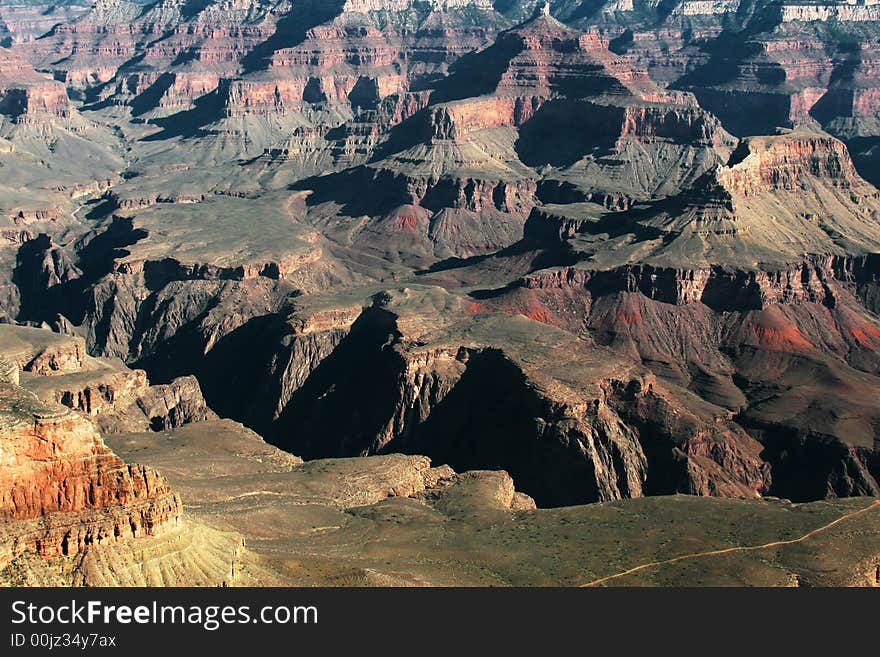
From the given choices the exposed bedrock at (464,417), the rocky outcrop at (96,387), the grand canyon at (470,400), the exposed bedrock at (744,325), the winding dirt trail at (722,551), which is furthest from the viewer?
the exposed bedrock at (744,325)

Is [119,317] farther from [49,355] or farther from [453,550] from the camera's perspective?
[453,550]

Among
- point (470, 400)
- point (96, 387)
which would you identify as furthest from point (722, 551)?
point (96, 387)

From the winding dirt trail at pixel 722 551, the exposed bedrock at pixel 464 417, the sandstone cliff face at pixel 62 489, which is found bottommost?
the exposed bedrock at pixel 464 417

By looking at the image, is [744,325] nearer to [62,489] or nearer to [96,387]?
[96,387]

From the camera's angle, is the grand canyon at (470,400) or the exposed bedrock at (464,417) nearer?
the grand canyon at (470,400)

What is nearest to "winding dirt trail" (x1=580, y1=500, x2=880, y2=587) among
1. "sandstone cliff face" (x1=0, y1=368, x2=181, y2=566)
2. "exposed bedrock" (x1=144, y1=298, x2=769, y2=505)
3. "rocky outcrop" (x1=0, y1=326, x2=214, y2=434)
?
"sandstone cliff face" (x1=0, y1=368, x2=181, y2=566)

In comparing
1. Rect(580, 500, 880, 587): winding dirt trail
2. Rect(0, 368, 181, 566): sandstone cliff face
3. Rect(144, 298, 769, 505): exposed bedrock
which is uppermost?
Rect(0, 368, 181, 566): sandstone cliff face

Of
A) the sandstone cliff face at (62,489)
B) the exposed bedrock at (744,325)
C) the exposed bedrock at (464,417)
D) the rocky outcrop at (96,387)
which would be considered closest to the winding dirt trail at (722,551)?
the sandstone cliff face at (62,489)

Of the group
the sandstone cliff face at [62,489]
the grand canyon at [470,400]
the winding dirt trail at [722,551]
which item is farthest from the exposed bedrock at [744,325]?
the sandstone cliff face at [62,489]

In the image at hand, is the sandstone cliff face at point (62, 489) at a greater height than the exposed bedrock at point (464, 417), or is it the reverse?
the sandstone cliff face at point (62, 489)

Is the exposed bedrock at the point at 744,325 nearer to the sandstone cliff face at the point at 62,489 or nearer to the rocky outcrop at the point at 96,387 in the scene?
the rocky outcrop at the point at 96,387

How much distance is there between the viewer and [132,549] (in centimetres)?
6500

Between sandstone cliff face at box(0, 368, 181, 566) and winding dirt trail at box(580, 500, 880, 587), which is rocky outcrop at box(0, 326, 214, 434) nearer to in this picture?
sandstone cliff face at box(0, 368, 181, 566)

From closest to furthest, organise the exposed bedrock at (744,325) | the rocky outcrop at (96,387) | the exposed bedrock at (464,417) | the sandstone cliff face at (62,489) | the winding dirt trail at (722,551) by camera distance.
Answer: the sandstone cliff face at (62,489) < the winding dirt trail at (722,551) < the exposed bedrock at (464,417) < the rocky outcrop at (96,387) < the exposed bedrock at (744,325)
